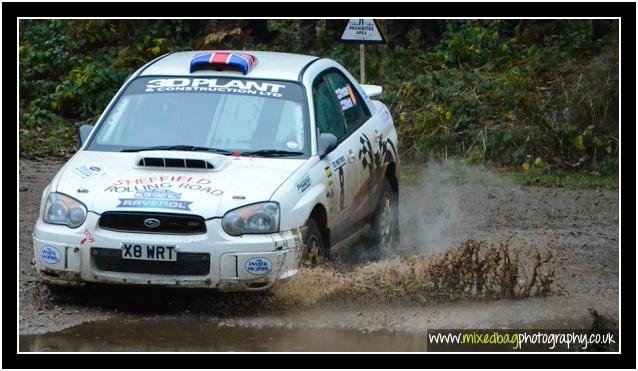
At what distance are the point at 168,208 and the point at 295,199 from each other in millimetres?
891

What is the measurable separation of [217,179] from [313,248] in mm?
836

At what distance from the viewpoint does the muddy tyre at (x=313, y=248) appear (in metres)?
8.24

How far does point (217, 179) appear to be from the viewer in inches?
321

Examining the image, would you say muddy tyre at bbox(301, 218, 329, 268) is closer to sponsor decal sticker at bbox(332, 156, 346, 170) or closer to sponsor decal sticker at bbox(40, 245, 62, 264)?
sponsor decal sticker at bbox(332, 156, 346, 170)

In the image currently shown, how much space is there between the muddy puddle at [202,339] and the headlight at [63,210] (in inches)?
27.5

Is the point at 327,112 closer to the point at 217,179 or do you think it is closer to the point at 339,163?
the point at 339,163

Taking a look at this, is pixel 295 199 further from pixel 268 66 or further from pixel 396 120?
pixel 396 120

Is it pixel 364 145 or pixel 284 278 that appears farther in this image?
pixel 364 145

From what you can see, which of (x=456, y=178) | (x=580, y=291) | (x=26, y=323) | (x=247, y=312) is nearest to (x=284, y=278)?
(x=247, y=312)

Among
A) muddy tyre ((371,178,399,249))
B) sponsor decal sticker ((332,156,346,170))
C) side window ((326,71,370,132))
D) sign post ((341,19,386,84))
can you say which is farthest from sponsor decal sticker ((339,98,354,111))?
sign post ((341,19,386,84))

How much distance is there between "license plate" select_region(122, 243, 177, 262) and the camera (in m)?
7.76

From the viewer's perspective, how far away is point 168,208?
25.6 feet

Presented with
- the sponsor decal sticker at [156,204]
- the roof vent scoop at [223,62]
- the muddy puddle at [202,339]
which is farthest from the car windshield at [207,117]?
the muddy puddle at [202,339]

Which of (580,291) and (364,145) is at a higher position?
(364,145)
